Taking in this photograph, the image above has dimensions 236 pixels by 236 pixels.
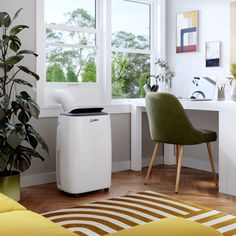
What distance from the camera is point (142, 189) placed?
363 centimetres

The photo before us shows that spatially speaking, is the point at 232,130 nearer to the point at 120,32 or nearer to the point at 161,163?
the point at 161,163

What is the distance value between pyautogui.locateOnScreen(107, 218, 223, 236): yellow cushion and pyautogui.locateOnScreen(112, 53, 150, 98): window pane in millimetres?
3168

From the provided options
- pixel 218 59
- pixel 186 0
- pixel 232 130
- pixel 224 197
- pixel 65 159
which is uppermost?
pixel 186 0

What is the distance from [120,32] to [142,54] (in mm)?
417

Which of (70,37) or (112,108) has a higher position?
(70,37)

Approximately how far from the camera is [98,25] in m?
4.38

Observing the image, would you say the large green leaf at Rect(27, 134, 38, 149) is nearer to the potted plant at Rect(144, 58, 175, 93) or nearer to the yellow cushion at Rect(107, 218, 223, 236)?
the potted plant at Rect(144, 58, 175, 93)

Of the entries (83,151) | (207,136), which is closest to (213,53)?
(207,136)

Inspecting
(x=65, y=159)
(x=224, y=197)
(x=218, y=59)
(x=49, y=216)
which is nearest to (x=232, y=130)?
(x=224, y=197)

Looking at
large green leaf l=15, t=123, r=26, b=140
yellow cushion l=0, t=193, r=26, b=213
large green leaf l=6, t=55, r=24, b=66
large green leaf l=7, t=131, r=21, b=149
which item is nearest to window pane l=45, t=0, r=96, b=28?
large green leaf l=6, t=55, r=24, b=66

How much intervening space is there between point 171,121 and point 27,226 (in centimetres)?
232

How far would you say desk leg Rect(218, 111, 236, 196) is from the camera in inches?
135

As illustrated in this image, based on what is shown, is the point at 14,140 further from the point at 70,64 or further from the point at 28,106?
the point at 70,64

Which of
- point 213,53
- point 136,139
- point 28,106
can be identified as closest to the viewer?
point 28,106
